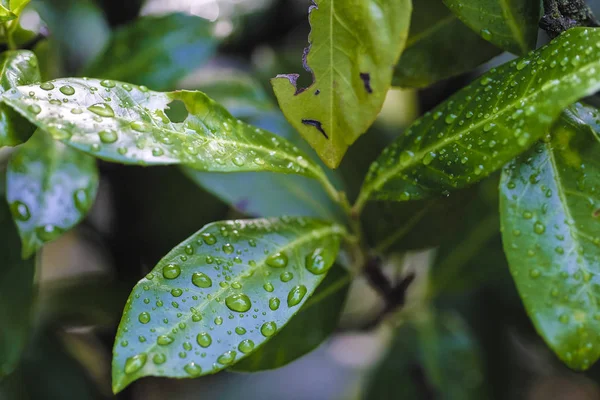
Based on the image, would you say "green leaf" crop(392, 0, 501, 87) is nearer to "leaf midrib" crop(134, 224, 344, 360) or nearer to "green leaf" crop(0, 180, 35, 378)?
"leaf midrib" crop(134, 224, 344, 360)

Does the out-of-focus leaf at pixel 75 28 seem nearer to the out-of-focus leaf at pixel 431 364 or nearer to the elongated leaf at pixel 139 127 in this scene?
the elongated leaf at pixel 139 127

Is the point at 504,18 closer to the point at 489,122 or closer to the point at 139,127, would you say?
the point at 489,122

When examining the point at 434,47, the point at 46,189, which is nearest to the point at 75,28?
the point at 46,189

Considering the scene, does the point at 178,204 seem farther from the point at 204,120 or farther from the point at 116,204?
the point at 204,120

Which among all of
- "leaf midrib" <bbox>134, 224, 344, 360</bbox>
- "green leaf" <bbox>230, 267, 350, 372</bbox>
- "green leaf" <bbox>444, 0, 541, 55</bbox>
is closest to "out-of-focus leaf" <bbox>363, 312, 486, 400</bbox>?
"green leaf" <bbox>230, 267, 350, 372</bbox>

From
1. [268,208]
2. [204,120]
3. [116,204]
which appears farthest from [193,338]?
[116,204]

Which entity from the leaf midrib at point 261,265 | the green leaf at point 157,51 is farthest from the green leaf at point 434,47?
the green leaf at point 157,51

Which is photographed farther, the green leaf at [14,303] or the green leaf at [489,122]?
the green leaf at [14,303]
